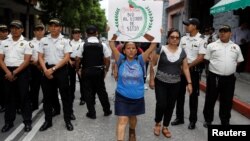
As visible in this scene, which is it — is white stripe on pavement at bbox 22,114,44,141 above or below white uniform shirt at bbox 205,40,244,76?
below

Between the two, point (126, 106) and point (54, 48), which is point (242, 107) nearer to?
point (126, 106)

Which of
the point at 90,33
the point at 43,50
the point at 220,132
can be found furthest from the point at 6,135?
the point at 220,132

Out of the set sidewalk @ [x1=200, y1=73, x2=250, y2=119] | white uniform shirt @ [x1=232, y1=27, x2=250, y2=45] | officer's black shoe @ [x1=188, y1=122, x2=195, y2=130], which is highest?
white uniform shirt @ [x1=232, y1=27, x2=250, y2=45]

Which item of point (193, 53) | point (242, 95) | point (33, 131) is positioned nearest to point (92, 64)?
point (33, 131)

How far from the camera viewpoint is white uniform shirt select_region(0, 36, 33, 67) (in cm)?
589

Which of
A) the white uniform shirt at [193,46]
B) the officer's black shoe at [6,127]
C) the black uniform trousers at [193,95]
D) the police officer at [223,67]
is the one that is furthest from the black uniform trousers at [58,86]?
the police officer at [223,67]

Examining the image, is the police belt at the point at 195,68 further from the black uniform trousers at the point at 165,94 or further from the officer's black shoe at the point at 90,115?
the officer's black shoe at the point at 90,115

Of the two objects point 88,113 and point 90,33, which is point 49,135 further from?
point 90,33

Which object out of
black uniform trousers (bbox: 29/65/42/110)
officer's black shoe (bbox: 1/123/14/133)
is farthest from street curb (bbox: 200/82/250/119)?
officer's black shoe (bbox: 1/123/14/133)

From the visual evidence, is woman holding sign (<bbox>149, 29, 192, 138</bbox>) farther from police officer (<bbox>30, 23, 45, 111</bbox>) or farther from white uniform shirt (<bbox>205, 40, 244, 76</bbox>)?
police officer (<bbox>30, 23, 45, 111</bbox>)

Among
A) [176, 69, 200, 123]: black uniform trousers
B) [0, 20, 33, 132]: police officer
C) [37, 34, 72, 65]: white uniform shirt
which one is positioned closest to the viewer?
[0, 20, 33, 132]: police officer

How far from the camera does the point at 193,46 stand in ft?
20.2

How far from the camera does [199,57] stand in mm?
6117

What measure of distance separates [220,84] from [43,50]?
3035 mm
